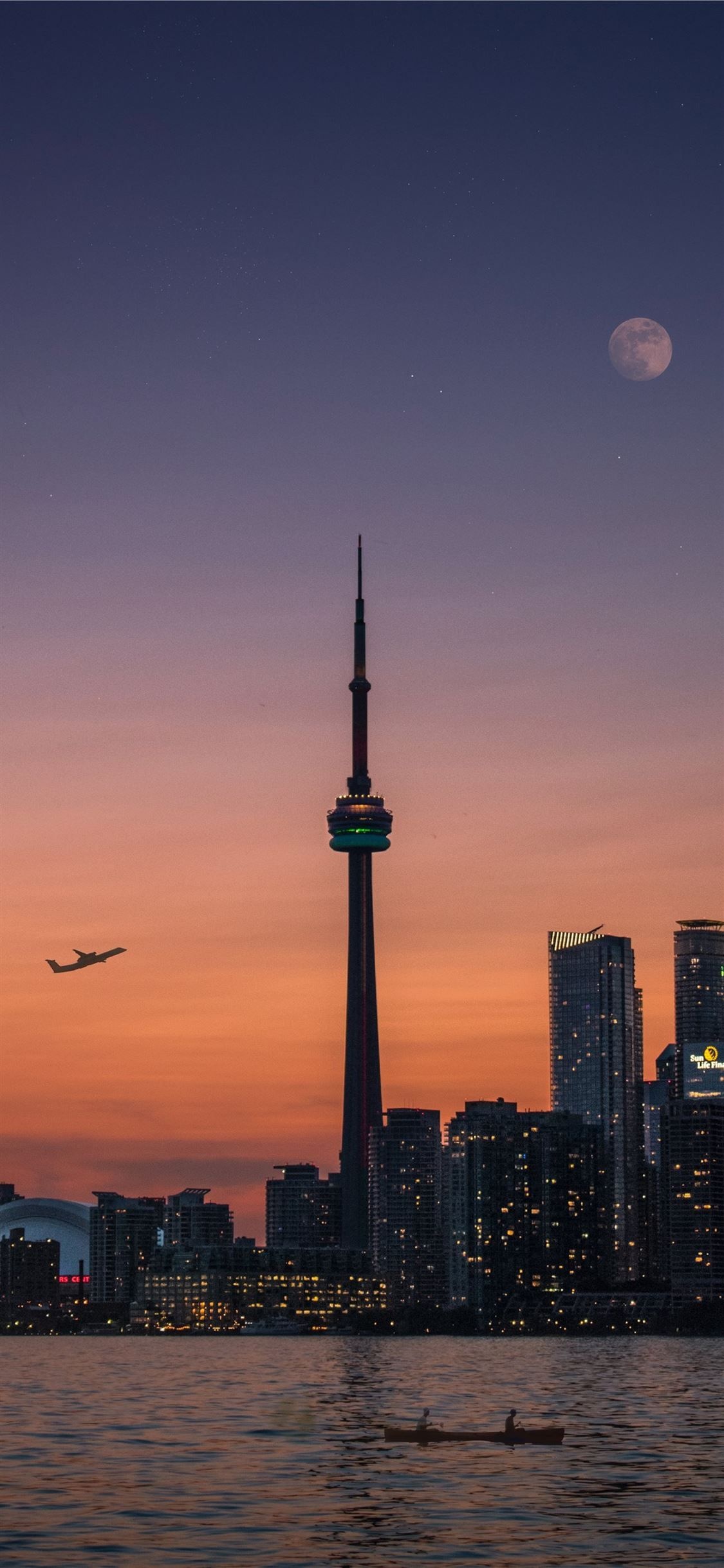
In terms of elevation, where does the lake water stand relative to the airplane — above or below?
below

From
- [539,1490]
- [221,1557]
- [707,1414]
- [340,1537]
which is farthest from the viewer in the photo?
[707,1414]

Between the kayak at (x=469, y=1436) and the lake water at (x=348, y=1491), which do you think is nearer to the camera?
the lake water at (x=348, y=1491)

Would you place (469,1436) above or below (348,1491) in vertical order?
below

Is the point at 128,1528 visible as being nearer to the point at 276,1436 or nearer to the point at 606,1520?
the point at 606,1520

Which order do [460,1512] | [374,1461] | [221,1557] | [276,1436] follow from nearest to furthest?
[221,1557] → [460,1512] → [374,1461] → [276,1436]

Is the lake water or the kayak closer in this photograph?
the lake water

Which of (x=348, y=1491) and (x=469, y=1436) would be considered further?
(x=469, y=1436)

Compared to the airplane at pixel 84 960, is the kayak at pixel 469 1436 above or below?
below

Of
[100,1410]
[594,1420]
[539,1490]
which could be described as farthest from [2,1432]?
[539,1490]
